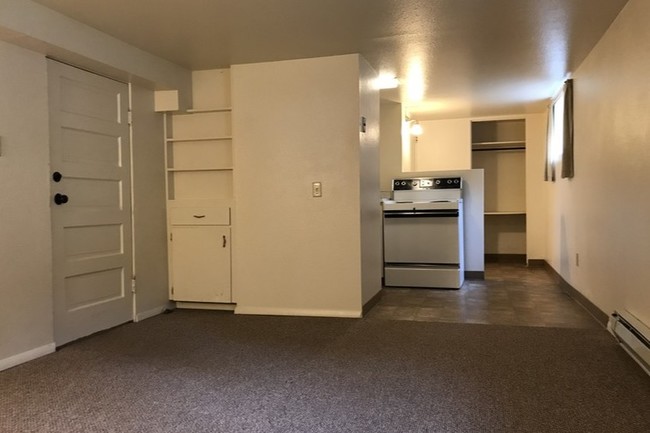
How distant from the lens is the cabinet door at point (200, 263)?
4.48m

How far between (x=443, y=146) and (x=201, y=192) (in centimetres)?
425

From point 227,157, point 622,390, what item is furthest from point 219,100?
point 622,390

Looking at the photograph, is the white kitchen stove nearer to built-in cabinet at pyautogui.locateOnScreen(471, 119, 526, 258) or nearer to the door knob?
built-in cabinet at pyautogui.locateOnScreen(471, 119, 526, 258)

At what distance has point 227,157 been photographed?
15.2 feet

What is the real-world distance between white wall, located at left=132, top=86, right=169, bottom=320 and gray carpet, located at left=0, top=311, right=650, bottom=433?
65 centimetres

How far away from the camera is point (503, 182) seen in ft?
26.1

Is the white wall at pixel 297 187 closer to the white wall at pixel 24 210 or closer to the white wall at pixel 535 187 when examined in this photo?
the white wall at pixel 24 210

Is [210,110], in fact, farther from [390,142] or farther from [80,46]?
[390,142]

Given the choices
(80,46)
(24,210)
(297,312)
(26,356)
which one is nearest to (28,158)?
(24,210)

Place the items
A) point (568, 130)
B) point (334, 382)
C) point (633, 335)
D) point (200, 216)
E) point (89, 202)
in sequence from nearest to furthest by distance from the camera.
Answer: point (334, 382), point (633, 335), point (89, 202), point (200, 216), point (568, 130)

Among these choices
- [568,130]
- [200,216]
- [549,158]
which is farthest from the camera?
[549,158]

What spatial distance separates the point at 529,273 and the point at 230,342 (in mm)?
4686

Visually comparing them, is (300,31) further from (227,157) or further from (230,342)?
(230,342)

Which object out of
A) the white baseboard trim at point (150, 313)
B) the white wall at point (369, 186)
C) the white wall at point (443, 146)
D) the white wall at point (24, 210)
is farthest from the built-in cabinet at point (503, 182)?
the white wall at point (24, 210)
